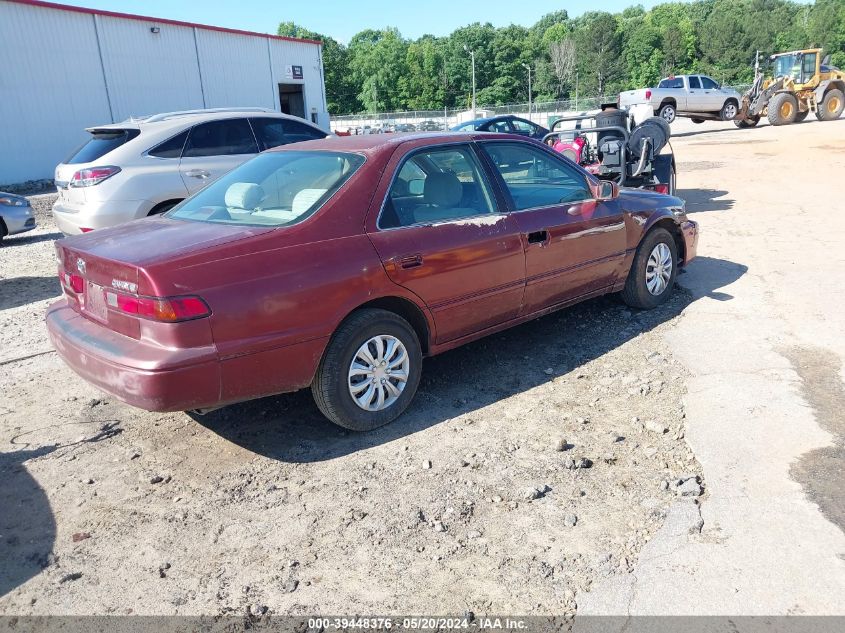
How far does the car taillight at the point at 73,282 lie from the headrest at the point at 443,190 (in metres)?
2.05

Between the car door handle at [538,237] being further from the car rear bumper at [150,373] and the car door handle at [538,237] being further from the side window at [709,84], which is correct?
the side window at [709,84]

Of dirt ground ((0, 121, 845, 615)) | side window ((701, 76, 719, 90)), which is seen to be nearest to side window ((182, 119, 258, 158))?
dirt ground ((0, 121, 845, 615))

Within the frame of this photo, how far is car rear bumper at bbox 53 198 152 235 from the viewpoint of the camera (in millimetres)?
7383

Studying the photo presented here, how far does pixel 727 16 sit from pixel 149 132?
105 metres

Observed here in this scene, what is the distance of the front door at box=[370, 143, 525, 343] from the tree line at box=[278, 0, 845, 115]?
99003 mm

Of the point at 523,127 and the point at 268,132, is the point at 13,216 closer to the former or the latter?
the point at 268,132

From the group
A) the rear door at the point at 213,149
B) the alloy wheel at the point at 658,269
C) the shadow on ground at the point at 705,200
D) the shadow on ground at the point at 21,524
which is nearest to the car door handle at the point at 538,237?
the alloy wheel at the point at 658,269

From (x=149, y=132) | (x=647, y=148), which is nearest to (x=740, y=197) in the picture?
(x=647, y=148)

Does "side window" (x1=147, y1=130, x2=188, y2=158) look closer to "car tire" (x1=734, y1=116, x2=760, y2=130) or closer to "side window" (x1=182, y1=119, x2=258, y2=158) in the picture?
"side window" (x1=182, y1=119, x2=258, y2=158)

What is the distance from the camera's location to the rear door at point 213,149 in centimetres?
786

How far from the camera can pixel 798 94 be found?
28609 millimetres

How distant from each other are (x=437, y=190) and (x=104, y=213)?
472 centimetres

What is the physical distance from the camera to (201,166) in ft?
26.0

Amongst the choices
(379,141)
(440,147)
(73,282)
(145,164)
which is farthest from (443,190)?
(145,164)
